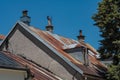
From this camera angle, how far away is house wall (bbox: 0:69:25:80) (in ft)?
63.1

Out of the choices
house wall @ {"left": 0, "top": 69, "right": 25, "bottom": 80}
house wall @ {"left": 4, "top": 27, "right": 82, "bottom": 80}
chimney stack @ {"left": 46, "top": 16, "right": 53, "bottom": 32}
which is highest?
chimney stack @ {"left": 46, "top": 16, "right": 53, "bottom": 32}

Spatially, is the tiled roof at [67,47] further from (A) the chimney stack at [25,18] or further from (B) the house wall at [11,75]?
(B) the house wall at [11,75]

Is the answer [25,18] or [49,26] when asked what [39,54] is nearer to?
[25,18]

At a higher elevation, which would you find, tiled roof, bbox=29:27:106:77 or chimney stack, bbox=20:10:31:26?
chimney stack, bbox=20:10:31:26

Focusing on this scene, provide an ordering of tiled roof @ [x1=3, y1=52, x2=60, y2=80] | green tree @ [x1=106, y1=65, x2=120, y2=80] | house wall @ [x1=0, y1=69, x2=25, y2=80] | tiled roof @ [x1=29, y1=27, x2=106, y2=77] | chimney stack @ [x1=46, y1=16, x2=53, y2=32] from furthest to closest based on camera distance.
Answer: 1. chimney stack @ [x1=46, y1=16, x2=53, y2=32]
2. tiled roof @ [x1=29, y1=27, x2=106, y2=77]
3. green tree @ [x1=106, y1=65, x2=120, y2=80]
4. tiled roof @ [x1=3, y1=52, x2=60, y2=80]
5. house wall @ [x1=0, y1=69, x2=25, y2=80]

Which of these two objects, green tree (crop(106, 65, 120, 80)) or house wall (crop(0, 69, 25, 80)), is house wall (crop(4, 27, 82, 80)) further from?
house wall (crop(0, 69, 25, 80))

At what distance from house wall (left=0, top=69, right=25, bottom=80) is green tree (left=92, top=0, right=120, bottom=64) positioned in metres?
6.91

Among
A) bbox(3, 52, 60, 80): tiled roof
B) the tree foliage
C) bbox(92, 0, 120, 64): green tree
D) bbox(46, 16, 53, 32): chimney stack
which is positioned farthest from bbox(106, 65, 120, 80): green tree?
bbox(46, 16, 53, 32): chimney stack

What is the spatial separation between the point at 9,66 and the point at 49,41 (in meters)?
8.05

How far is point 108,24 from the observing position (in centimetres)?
2503

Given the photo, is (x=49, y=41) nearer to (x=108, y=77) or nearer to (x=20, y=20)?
(x=20, y=20)

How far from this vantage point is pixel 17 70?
64.7 ft

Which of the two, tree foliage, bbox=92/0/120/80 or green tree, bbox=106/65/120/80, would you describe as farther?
tree foliage, bbox=92/0/120/80

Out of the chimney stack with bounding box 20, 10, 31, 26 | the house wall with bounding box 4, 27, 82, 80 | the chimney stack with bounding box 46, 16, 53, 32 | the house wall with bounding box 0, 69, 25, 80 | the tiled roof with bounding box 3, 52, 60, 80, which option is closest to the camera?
the house wall with bounding box 0, 69, 25, 80
